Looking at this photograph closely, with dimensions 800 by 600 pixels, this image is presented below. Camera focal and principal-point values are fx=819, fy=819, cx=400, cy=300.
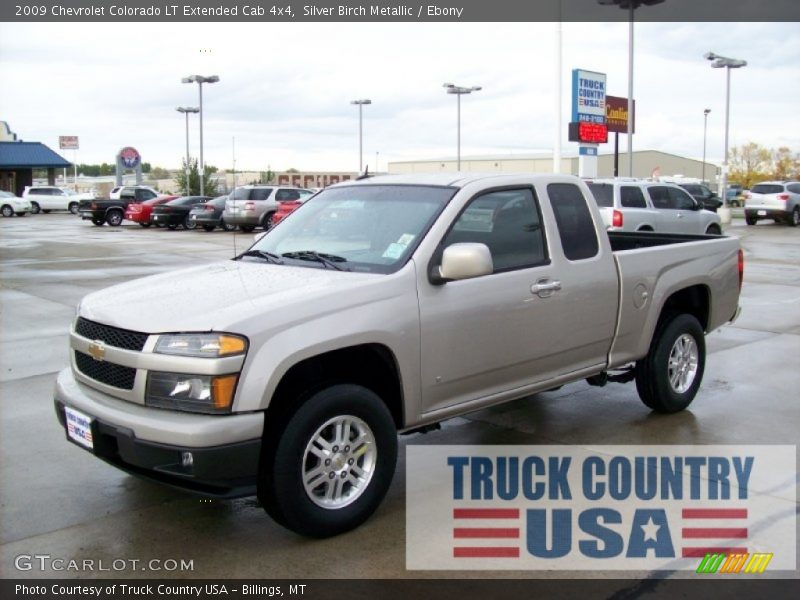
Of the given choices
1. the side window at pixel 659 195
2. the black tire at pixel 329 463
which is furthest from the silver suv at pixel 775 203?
the black tire at pixel 329 463

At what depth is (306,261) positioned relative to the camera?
4996mm

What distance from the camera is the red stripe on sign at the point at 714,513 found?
4605 mm

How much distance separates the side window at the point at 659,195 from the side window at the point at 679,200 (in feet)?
0.66

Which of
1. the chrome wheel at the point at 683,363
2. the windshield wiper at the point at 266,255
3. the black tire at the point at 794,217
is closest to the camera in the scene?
the windshield wiper at the point at 266,255

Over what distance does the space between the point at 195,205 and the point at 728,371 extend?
28906mm

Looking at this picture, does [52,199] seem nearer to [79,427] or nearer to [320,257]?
[320,257]

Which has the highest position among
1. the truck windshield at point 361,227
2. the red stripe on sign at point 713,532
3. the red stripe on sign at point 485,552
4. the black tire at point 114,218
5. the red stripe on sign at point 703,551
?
the black tire at point 114,218

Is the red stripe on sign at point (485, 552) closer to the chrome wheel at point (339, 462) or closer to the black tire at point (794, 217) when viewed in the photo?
the chrome wheel at point (339, 462)

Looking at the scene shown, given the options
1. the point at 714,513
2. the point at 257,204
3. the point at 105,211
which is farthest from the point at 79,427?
the point at 105,211

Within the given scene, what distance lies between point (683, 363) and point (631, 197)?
1187cm

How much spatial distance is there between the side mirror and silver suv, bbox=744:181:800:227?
1239 inches

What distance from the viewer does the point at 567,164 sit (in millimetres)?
62906

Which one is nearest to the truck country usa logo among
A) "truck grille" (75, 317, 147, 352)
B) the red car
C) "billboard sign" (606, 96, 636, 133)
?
"truck grille" (75, 317, 147, 352)

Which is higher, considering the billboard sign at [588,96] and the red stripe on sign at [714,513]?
the billboard sign at [588,96]
